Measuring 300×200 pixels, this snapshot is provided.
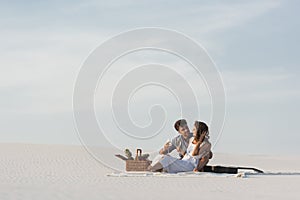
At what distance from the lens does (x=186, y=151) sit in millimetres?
12336

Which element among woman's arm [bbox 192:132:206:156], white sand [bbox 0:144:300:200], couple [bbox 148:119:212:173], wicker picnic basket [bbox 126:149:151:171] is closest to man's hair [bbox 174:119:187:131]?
couple [bbox 148:119:212:173]

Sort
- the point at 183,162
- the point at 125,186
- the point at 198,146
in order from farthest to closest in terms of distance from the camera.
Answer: the point at 183,162, the point at 198,146, the point at 125,186

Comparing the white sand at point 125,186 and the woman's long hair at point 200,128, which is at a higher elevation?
the woman's long hair at point 200,128

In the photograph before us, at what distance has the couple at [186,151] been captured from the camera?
1198 centimetres

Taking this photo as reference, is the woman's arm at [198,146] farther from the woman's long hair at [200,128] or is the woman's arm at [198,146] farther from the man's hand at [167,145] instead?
the man's hand at [167,145]

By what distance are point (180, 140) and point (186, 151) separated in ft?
0.83

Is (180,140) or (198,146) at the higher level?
(180,140)

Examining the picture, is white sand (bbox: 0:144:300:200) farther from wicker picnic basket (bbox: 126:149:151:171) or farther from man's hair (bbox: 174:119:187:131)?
man's hair (bbox: 174:119:187:131)

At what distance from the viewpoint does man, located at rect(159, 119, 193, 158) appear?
40.3 ft

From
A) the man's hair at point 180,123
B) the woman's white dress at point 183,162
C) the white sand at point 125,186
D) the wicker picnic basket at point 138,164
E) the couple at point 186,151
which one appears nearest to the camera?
the white sand at point 125,186

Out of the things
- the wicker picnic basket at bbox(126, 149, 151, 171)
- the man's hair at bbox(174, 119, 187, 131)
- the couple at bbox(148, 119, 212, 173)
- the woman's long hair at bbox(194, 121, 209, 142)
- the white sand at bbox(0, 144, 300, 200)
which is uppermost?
the man's hair at bbox(174, 119, 187, 131)

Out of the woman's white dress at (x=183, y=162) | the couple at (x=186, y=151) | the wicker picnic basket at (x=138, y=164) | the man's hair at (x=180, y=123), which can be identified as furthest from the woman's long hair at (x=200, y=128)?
the wicker picnic basket at (x=138, y=164)

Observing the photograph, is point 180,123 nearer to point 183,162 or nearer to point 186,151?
point 186,151

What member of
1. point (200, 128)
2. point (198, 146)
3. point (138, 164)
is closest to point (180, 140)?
point (198, 146)
